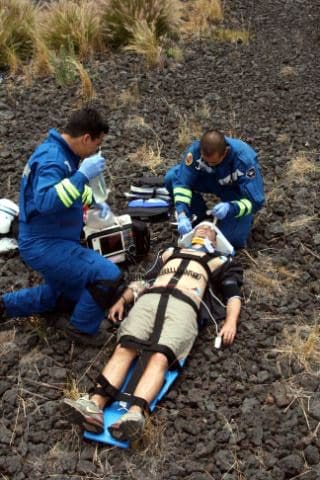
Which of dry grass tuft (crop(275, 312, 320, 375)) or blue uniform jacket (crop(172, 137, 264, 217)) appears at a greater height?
blue uniform jacket (crop(172, 137, 264, 217))

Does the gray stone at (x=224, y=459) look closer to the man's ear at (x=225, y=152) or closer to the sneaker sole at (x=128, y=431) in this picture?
the sneaker sole at (x=128, y=431)

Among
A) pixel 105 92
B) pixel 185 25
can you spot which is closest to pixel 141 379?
pixel 105 92

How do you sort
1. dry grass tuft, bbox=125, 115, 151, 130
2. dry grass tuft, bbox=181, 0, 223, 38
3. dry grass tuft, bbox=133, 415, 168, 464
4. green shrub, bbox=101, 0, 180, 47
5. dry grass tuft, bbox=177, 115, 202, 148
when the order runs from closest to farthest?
dry grass tuft, bbox=133, 415, 168, 464 → dry grass tuft, bbox=177, 115, 202, 148 → dry grass tuft, bbox=125, 115, 151, 130 → green shrub, bbox=101, 0, 180, 47 → dry grass tuft, bbox=181, 0, 223, 38

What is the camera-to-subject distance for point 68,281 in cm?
402

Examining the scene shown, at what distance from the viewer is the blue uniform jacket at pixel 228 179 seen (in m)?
4.79

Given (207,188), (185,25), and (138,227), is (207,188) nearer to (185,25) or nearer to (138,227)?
(138,227)

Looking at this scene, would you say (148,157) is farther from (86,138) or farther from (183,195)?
(86,138)

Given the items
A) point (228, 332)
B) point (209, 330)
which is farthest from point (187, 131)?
point (228, 332)

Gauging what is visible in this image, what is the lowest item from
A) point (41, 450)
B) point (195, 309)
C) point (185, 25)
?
point (41, 450)

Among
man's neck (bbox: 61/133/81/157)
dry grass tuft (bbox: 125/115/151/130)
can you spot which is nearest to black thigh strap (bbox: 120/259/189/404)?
man's neck (bbox: 61/133/81/157)

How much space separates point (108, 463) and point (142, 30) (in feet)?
22.6

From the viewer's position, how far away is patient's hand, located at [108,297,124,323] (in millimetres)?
4172

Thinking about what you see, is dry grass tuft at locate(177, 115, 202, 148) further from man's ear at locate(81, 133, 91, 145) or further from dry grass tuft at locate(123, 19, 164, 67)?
man's ear at locate(81, 133, 91, 145)

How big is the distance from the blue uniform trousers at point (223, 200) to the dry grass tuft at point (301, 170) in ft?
3.35
